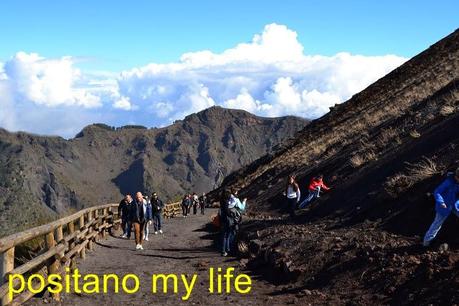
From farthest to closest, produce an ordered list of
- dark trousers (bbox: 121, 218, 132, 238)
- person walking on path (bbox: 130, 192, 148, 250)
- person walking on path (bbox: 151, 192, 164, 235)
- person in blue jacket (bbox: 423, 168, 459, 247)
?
person walking on path (bbox: 151, 192, 164, 235)
dark trousers (bbox: 121, 218, 132, 238)
person walking on path (bbox: 130, 192, 148, 250)
person in blue jacket (bbox: 423, 168, 459, 247)

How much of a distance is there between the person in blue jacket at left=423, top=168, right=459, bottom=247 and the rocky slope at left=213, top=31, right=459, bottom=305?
1.05 ft

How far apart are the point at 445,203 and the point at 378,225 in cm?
270

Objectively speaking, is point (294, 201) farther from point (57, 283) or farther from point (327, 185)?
point (57, 283)

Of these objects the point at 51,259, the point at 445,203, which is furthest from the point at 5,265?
the point at 445,203

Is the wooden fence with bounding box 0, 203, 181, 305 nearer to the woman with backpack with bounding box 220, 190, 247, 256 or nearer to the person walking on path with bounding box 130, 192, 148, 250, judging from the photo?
the person walking on path with bounding box 130, 192, 148, 250

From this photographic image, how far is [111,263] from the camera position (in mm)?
13836

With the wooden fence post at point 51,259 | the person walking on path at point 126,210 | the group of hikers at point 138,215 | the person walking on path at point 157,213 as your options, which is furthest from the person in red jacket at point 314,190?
the wooden fence post at point 51,259

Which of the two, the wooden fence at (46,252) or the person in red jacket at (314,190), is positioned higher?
the person in red jacket at (314,190)

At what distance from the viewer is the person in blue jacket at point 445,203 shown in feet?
32.4

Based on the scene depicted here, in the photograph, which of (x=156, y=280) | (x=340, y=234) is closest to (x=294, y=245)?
(x=340, y=234)

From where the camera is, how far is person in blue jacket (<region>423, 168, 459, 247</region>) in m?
9.87

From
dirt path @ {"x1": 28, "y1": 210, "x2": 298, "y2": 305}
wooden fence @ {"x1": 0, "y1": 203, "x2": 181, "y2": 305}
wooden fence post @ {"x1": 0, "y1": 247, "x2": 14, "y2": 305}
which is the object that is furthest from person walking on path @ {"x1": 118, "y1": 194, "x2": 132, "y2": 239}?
wooden fence post @ {"x1": 0, "y1": 247, "x2": 14, "y2": 305}

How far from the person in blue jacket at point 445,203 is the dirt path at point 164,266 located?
277cm

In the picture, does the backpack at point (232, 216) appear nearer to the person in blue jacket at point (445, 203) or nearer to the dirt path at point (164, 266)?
the dirt path at point (164, 266)
